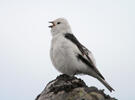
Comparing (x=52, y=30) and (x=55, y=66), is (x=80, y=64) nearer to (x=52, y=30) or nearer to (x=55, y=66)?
(x=55, y=66)

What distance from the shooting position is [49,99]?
721cm

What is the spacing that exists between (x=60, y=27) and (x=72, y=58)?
1717mm

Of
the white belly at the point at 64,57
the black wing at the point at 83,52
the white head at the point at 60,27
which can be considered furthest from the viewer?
the white head at the point at 60,27

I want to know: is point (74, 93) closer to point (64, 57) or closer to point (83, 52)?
point (64, 57)

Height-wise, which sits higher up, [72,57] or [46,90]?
[72,57]

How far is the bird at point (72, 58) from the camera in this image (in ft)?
35.7

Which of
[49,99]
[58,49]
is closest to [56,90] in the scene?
[49,99]

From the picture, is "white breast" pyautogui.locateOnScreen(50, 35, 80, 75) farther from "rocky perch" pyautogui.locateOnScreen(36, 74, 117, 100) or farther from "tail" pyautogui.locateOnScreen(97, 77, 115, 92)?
"rocky perch" pyautogui.locateOnScreen(36, 74, 117, 100)

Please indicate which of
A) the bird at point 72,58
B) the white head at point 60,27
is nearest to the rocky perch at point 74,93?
the bird at point 72,58

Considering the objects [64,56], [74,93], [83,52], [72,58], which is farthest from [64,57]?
[74,93]

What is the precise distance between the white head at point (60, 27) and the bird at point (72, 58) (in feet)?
1.02

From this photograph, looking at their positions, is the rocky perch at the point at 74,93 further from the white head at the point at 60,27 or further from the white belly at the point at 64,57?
the white head at the point at 60,27

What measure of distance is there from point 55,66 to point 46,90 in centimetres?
321

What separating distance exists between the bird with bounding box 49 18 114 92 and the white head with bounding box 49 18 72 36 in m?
0.31
